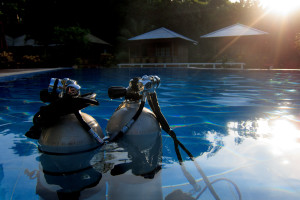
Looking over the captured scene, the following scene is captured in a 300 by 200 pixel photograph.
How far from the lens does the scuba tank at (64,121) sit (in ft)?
6.33

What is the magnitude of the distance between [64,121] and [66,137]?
0.42 ft

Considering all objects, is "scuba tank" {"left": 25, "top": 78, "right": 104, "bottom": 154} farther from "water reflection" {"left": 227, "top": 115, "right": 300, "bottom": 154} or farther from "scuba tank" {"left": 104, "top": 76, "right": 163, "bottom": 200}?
"water reflection" {"left": 227, "top": 115, "right": 300, "bottom": 154}

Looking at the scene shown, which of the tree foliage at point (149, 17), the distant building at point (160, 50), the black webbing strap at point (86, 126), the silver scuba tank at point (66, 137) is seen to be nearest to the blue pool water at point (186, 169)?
the silver scuba tank at point (66, 137)

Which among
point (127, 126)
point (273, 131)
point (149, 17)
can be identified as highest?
point (149, 17)

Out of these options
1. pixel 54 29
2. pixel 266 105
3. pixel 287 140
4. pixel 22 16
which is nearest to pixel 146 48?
pixel 54 29

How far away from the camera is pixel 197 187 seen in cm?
172

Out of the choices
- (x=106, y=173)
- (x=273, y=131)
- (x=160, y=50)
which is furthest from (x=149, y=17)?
(x=106, y=173)

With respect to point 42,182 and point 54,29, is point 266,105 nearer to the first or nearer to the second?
point 42,182

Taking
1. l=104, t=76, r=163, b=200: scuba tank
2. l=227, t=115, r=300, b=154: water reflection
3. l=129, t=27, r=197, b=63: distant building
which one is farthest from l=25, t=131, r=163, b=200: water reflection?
l=129, t=27, r=197, b=63: distant building

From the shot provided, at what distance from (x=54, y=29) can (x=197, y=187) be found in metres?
27.5

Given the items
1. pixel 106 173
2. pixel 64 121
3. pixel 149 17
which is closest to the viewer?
pixel 106 173

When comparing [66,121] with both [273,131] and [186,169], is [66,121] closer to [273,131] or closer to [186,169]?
[186,169]

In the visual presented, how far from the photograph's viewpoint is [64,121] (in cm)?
197

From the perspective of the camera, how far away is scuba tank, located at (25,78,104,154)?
1929 mm
